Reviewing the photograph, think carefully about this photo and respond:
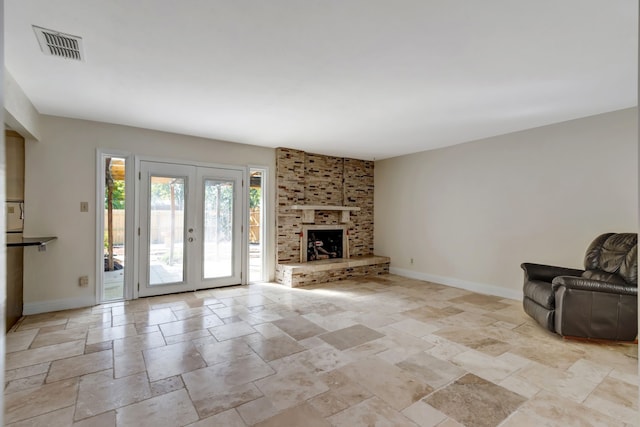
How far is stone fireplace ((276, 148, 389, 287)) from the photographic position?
5.76 metres

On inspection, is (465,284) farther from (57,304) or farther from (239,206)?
(57,304)

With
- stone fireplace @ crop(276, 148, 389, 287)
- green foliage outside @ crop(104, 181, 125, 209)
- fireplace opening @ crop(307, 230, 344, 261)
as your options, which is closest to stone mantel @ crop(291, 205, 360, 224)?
stone fireplace @ crop(276, 148, 389, 287)

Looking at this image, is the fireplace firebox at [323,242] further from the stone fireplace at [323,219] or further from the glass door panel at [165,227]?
the glass door panel at [165,227]

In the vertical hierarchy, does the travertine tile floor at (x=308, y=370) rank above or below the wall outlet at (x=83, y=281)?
below

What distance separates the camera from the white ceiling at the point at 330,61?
1.97 metres

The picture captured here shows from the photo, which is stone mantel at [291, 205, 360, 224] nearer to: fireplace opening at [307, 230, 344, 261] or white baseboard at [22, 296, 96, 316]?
fireplace opening at [307, 230, 344, 261]

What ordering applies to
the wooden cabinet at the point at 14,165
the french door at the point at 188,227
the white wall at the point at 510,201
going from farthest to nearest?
the french door at the point at 188,227
the white wall at the point at 510,201
the wooden cabinet at the point at 14,165

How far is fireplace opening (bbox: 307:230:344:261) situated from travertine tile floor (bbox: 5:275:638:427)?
7.34 feet

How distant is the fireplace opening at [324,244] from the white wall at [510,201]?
1063mm

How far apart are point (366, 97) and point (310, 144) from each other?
2.25 meters

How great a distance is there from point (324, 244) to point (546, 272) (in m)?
3.84

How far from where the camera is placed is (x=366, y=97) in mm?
3305

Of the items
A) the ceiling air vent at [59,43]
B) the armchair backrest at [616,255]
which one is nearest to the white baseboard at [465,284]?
the armchair backrest at [616,255]

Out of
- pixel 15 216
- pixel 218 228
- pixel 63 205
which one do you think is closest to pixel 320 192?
pixel 218 228
